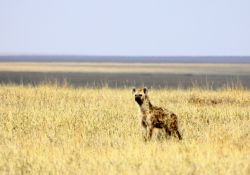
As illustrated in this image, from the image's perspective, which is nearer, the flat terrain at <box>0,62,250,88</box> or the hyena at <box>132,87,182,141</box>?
the hyena at <box>132,87,182,141</box>

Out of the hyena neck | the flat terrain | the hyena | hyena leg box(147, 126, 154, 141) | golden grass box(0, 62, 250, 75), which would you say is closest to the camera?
hyena leg box(147, 126, 154, 141)

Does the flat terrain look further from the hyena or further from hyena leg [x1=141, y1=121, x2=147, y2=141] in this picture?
the hyena

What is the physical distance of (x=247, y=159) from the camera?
948 centimetres

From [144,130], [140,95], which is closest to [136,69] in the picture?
[144,130]

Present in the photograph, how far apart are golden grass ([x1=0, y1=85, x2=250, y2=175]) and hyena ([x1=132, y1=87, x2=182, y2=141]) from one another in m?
0.26

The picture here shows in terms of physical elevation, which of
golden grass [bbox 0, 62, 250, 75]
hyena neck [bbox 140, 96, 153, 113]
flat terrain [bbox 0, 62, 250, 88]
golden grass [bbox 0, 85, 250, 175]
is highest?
hyena neck [bbox 140, 96, 153, 113]

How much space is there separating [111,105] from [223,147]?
29.2ft

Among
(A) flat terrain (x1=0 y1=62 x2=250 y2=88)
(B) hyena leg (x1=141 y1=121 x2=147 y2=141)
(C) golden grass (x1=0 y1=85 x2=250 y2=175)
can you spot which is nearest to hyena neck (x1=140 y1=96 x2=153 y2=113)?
(B) hyena leg (x1=141 y1=121 x2=147 y2=141)

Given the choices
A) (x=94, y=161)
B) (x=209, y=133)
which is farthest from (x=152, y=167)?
(x=209, y=133)

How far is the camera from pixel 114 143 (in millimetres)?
11609

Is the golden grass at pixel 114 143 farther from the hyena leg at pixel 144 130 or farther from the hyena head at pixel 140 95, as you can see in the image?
the hyena head at pixel 140 95

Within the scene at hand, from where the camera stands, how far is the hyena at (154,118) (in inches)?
466

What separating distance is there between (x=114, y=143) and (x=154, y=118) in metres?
0.89

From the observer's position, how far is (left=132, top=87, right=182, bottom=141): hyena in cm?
1184
